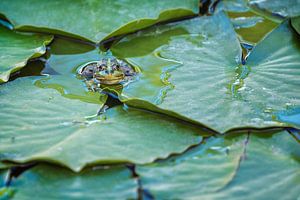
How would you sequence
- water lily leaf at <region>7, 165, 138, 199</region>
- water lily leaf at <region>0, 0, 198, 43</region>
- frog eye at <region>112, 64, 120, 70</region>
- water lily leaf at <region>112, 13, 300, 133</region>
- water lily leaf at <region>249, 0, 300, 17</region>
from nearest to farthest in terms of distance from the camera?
1. water lily leaf at <region>7, 165, 138, 199</region>
2. water lily leaf at <region>112, 13, 300, 133</region>
3. frog eye at <region>112, 64, 120, 70</region>
4. water lily leaf at <region>0, 0, 198, 43</region>
5. water lily leaf at <region>249, 0, 300, 17</region>

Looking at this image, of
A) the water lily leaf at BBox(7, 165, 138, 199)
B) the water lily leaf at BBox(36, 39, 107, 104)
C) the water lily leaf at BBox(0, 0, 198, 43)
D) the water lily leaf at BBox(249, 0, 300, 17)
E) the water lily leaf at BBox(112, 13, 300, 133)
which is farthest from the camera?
the water lily leaf at BBox(249, 0, 300, 17)

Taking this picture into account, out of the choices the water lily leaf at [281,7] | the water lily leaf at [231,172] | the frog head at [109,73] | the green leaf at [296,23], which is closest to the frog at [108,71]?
the frog head at [109,73]

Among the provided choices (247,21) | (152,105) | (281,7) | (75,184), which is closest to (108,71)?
(152,105)

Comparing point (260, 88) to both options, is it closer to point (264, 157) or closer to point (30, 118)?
point (264, 157)

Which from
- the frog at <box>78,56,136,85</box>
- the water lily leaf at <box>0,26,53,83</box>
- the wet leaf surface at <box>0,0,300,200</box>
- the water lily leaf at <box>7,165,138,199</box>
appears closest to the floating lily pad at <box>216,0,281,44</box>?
the wet leaf surface at <box>0,0,300,200</box>

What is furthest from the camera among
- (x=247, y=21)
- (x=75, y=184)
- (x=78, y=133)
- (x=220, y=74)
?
(x=247, y=21)

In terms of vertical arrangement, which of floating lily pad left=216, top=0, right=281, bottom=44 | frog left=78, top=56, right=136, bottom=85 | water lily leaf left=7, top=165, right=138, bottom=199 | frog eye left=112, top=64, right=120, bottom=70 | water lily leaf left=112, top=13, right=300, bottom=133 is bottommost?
water lily leaf left=7, top=165, right=138, bottom=199

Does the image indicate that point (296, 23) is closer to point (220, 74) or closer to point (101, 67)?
point (220, 74)

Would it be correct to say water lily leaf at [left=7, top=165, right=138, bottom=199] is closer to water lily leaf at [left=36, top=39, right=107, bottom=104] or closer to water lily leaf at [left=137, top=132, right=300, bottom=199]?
water lily leaf at [left=137, top=132, right=300, bottom=199]
